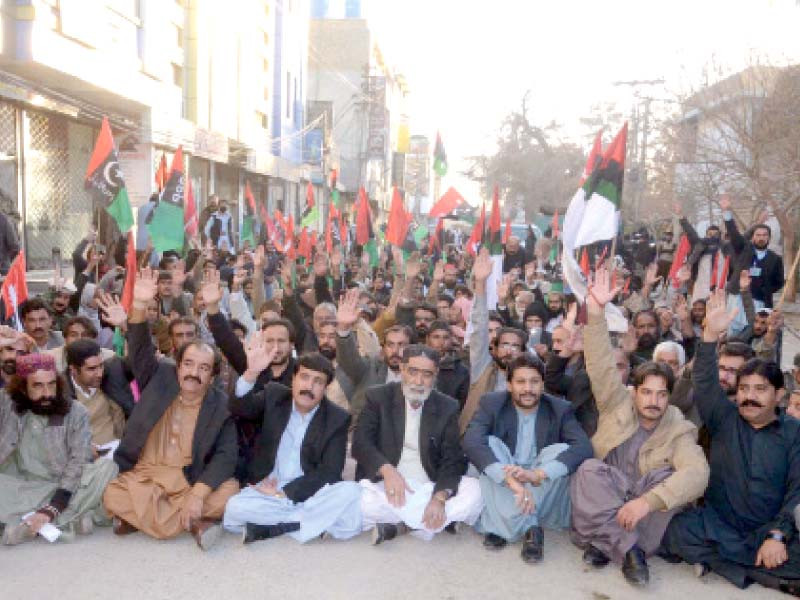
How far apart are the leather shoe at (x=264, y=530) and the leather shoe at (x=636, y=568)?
1833mm

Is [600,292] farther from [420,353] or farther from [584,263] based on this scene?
[584,263]

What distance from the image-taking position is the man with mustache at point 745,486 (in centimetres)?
396

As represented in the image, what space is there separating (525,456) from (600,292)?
1.10 m

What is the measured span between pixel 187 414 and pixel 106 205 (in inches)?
145

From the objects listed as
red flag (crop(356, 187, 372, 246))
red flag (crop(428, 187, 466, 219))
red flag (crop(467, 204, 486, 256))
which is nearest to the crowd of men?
red flag (crop(467, 204, 486, 256))

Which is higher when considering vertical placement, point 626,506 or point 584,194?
point 584,194

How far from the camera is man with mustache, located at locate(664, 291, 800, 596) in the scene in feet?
13.0

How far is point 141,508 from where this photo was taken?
4.28 m

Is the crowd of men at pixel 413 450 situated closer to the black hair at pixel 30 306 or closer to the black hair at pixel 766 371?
the black hair at pixel 766 371

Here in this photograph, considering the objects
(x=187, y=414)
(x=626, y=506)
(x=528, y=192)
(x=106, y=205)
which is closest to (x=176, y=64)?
(x=106, y=205)

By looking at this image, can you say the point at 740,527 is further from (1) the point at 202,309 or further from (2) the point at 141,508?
(1) the point at 202,309

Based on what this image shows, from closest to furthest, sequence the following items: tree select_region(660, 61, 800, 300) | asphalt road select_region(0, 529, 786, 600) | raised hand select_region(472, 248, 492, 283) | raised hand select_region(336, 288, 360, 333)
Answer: asphalt road select_region(0, 529, 786, 600) < raised hand select_region(336, 288, 360, 333) < raised hand select_region(472, 248, 492, 283) < tree select_region(660, 61, 800, 300)

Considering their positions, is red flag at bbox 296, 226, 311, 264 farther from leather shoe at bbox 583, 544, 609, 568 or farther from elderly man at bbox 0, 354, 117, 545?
leather shoe at bbox 583, 544, 609, 568

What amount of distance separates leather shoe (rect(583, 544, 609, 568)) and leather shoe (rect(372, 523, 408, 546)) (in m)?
1.05
